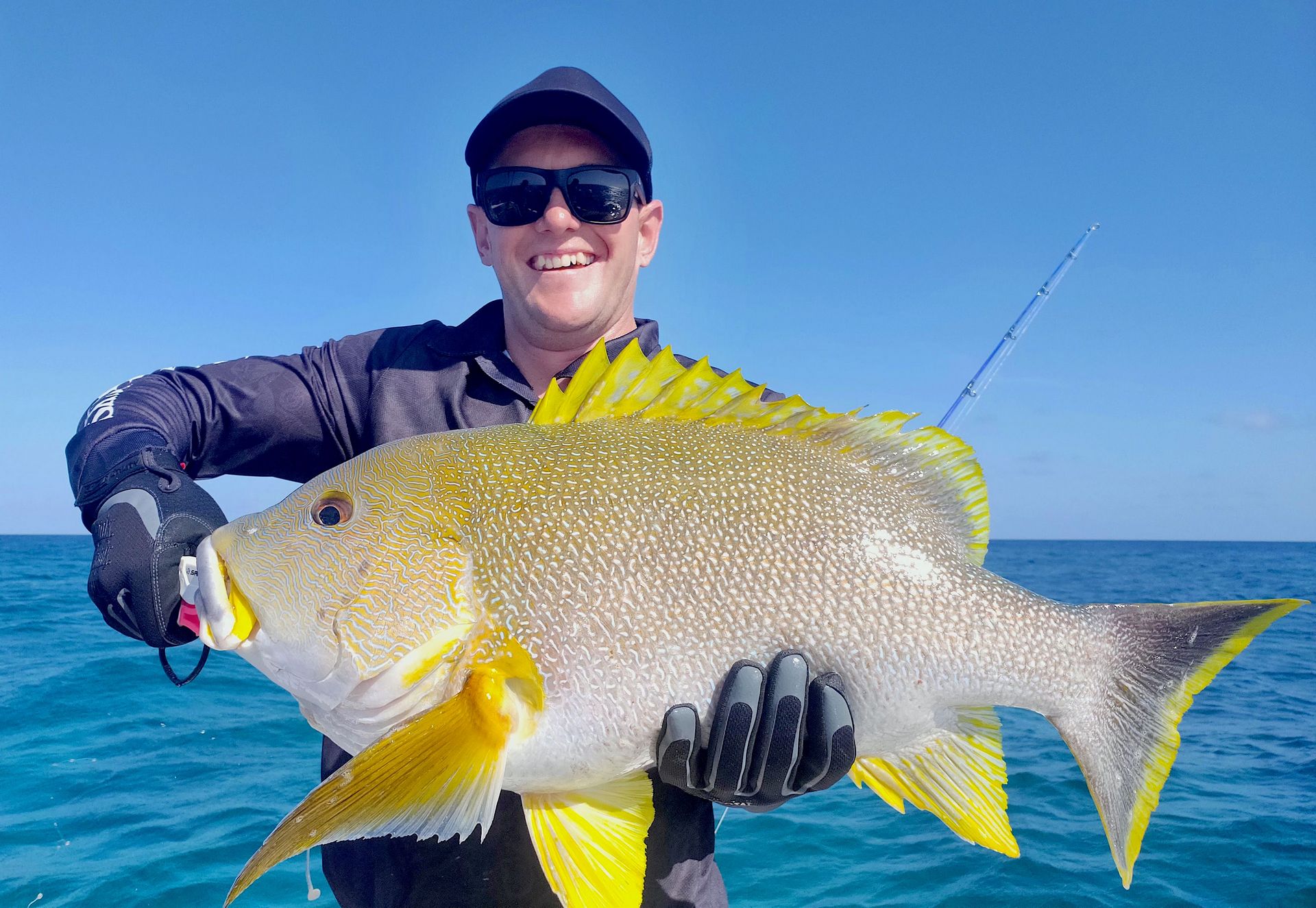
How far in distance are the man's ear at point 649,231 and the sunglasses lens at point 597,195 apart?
24 centimetres

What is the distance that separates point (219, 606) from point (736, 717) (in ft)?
3.67

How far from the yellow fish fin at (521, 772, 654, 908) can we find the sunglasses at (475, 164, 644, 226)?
1.83 metres

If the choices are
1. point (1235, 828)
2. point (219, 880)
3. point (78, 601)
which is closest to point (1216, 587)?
point (1235, 828)

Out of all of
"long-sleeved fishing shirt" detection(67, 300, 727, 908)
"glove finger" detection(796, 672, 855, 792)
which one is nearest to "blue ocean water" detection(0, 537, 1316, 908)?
"long-sleeved fishing shirt" detection(67, 300, 727, 908)

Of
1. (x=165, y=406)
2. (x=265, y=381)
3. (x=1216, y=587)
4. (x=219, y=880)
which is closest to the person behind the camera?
(x=165, y=406)

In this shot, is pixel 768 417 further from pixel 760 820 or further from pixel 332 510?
pixel 760 820

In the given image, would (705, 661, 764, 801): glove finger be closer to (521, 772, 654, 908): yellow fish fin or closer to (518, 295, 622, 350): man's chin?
(521, 772, 654, 908): yellow fish fin

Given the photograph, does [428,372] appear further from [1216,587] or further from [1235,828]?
[1216,587]

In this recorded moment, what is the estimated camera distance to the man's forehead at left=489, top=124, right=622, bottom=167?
2.68 meters

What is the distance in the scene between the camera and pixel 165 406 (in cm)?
213

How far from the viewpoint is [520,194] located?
2625 millimetres

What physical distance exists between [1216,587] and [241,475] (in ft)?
115

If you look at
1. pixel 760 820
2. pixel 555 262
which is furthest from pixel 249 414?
pixel 760 820

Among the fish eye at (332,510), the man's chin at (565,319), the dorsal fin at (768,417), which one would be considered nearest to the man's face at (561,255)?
the man's chin at (565,319)
